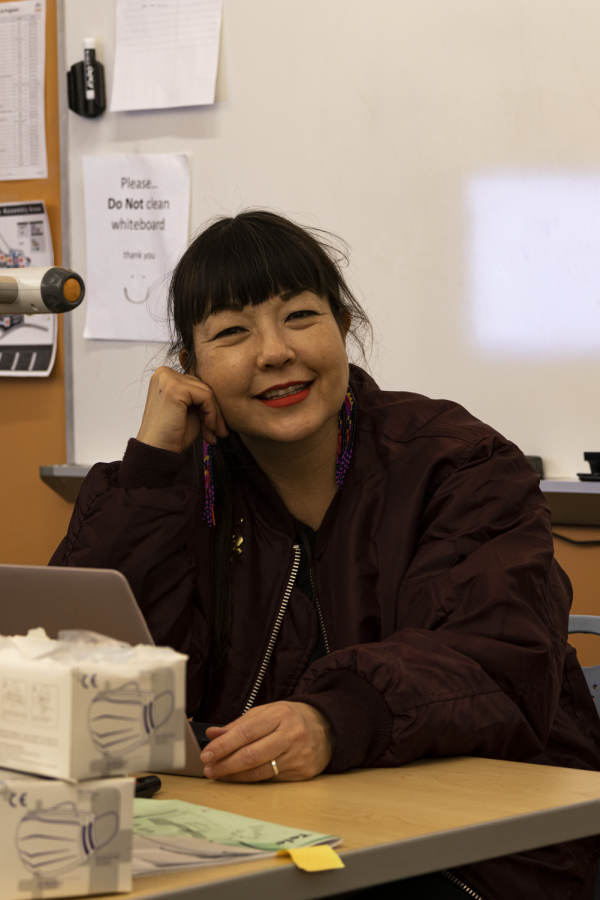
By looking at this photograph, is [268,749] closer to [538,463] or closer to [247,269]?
[247,269]

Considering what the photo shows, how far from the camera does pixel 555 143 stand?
1.84 m

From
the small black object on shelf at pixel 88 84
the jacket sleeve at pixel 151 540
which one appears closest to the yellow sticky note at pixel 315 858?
the jacket sleeve at pixel 151 540

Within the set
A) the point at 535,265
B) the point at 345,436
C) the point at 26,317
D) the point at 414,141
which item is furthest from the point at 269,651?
the point at 26,317

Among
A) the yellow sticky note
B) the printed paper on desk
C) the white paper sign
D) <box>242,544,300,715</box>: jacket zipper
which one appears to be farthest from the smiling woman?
the printed paper on desk

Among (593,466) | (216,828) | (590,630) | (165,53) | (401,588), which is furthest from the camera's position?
(165,53)

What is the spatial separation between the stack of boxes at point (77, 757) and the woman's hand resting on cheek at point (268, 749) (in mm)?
258

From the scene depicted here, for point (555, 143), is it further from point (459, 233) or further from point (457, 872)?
point (457, 872)

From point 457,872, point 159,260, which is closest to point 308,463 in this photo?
point 457,872

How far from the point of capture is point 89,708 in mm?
463

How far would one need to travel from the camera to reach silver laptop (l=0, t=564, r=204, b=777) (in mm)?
Answer: 609

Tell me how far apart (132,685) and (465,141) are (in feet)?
5.46

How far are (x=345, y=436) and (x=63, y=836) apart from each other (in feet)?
2.62

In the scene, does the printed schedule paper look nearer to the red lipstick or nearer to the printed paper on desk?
the printed paper on desk

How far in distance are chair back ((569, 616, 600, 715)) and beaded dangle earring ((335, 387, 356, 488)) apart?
17.0 inches
